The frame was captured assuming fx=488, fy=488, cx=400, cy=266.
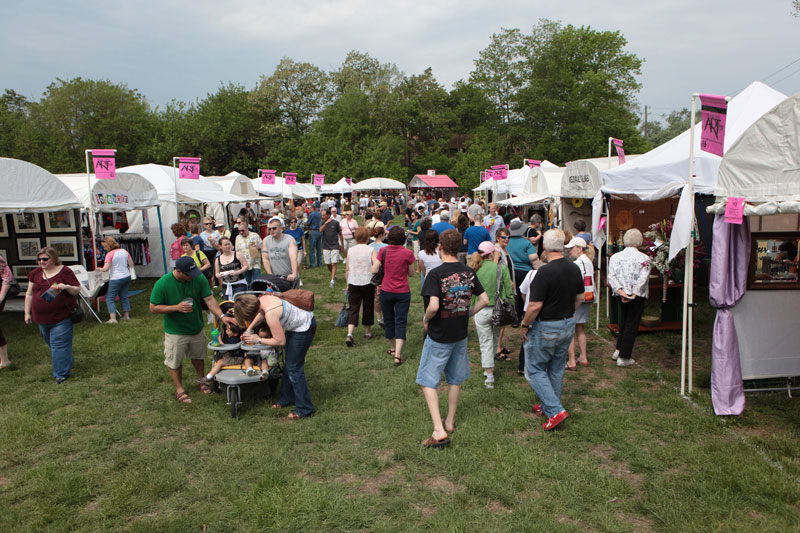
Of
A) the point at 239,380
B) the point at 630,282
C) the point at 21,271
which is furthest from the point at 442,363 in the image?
the point at 21,271

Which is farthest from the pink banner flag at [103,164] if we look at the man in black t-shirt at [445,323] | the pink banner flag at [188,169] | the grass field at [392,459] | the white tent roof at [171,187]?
the man in black t-shirt at [445,323]

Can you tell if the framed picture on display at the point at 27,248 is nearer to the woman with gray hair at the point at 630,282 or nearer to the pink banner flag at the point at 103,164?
the pink banner flag at the point at 103,164

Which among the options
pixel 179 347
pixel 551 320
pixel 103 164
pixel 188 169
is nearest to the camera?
pixel 551 320

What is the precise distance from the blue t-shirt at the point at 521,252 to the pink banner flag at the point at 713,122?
8.36ft

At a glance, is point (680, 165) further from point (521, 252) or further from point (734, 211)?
point (521, 252)

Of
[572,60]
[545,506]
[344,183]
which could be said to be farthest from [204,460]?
[572,60]

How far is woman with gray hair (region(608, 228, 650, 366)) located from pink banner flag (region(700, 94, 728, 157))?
159cm

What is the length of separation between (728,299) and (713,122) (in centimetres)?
175

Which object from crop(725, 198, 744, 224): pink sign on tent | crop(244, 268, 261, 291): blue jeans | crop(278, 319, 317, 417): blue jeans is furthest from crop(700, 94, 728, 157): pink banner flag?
crop(244, 268, 261, 291): blue jeans

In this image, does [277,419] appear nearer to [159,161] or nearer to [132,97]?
[159,161]

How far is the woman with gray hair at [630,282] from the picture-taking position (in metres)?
6.11

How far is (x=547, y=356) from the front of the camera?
4.55 m

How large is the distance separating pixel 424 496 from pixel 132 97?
49662mm

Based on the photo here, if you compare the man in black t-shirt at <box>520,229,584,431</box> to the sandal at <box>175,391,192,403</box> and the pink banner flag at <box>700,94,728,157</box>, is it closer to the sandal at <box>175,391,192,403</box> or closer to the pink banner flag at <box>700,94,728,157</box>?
the pink banner flag at <box>700,94,728,157</box>
